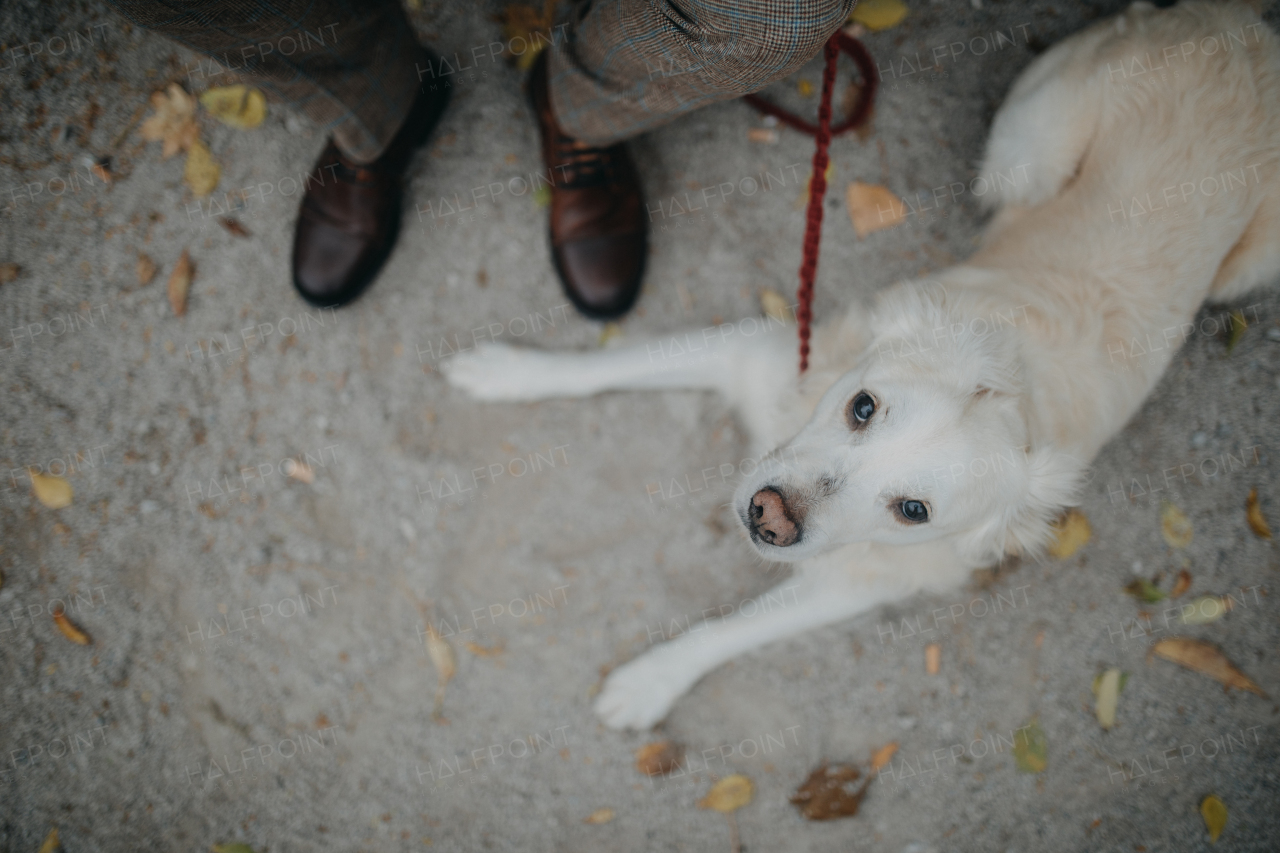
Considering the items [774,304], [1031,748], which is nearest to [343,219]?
[774,304]

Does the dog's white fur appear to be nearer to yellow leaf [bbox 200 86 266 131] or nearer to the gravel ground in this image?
the gravel ground

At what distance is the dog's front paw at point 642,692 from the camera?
271 cm

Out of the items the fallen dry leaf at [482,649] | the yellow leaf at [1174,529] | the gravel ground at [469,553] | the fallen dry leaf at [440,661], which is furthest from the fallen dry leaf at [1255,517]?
the fallen dry leaf at [440,661]

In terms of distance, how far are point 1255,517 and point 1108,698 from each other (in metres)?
1.11

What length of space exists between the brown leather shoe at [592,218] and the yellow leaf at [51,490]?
2.30m

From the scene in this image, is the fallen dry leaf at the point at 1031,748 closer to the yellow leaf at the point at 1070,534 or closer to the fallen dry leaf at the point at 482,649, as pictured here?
the yellow leaf at the point at 1070,534

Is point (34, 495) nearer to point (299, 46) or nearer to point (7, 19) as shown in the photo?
point (7, 19)

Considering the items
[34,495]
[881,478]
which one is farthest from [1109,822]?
[34,495]

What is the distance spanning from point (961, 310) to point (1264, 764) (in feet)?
9.34

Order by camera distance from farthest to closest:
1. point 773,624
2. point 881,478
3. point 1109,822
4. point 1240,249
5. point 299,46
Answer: point 1109,822 → point 773,624 → point 1240,249 → point 299,46 → point 881,478

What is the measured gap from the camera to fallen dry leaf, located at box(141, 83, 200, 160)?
9.21 ft

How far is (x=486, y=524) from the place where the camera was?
9.30 ft

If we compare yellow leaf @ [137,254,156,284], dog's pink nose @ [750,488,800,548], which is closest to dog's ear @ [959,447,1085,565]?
dog's pink nose @ [750,488,800,548]

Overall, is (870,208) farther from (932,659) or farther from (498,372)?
(932,659)
